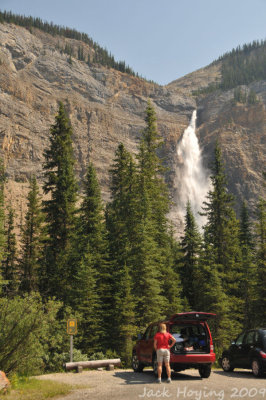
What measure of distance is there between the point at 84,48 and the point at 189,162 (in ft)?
256

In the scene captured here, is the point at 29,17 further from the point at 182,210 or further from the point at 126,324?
the point at 126,324

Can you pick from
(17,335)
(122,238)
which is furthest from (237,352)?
(122,238)

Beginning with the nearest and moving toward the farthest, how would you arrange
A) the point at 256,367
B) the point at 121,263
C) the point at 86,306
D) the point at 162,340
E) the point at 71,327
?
the point at 162,340, the point at 256,367, the point at 71,327, the point at 86,306, the point at 121,263

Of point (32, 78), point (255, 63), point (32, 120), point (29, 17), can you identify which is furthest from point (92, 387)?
point (255, 63)

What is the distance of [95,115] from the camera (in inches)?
4867

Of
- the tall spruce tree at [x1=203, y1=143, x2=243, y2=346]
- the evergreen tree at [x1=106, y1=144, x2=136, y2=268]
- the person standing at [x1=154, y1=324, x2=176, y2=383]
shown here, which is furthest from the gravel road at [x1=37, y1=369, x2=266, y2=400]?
the tall spruce tree at [x1=203, y1=143, x2=243, y2=346]

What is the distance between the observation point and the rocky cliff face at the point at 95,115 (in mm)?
106000

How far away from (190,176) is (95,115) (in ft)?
125

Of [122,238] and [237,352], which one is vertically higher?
[122,238]

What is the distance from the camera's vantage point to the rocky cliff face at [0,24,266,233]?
106 meters

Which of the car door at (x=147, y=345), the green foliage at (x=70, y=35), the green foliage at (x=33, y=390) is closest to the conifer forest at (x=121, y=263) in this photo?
the car door at (x=147, y=345)

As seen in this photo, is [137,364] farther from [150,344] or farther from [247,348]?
[247,348]

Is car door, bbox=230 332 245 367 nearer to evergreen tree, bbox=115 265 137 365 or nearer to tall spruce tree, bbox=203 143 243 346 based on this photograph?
evergreen tree, bbox=115 265 137 365

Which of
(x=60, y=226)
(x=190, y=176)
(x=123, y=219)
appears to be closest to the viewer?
(x=60, y=226)
